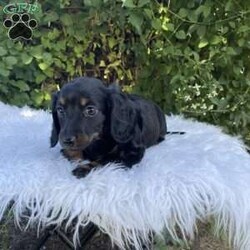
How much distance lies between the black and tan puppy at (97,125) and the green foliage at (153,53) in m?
0.94

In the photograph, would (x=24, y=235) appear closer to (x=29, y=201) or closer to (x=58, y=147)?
(x=58, y=147)

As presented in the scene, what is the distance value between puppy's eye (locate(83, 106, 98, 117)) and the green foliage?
40.9 inches

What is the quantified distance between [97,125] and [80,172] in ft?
0.49

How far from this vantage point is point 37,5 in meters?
2.98

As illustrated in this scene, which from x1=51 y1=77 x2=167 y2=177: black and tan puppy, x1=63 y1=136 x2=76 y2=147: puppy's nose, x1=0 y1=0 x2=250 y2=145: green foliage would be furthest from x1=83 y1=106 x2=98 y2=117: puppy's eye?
x1=0 y1=0 x2=250 y2=145: green foliage

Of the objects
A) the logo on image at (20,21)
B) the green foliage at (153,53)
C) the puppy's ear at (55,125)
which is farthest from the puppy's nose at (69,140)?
the logo on image at (20,21)

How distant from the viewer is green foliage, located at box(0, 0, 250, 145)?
2961 mm

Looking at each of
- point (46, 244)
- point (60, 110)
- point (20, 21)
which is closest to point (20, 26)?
point (20, 21)

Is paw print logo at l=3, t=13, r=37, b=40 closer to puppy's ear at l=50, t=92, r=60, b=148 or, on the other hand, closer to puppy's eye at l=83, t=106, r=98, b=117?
puppy's ear at l=50, t=92, r=60, b=148

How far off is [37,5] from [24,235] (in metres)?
1.08

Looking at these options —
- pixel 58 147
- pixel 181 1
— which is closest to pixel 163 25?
pixel 181 1

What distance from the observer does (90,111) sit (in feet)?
6.11

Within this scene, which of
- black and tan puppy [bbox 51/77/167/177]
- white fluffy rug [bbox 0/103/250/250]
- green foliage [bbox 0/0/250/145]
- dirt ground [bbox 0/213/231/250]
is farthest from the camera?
green foliage [bbox 0/0/250/145]

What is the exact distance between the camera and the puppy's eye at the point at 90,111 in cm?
186
